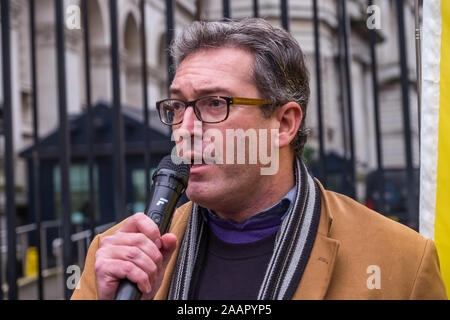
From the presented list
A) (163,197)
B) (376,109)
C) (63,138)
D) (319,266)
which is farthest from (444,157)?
(63,138)

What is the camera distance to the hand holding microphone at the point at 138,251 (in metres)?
1.22

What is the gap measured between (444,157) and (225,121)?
2.93ft

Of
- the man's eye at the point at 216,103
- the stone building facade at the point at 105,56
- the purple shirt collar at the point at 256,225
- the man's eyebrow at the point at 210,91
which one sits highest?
the stone building facade at the point at 105,56

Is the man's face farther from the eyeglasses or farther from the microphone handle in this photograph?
the microphone handle

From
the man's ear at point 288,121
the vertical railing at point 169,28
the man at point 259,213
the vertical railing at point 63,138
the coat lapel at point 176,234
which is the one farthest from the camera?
the vertical railing at point 63,138

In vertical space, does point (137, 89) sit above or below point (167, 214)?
above

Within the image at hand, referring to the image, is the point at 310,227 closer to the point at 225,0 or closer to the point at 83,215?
the point at 225,0

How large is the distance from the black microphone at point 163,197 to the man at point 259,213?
15 centimetres

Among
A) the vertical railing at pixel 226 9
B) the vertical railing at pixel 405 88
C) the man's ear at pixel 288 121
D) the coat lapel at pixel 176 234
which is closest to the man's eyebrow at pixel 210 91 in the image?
the man's ear at pixel 288 121

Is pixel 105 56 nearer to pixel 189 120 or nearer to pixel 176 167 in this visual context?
pixel 189 120

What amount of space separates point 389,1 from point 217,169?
2778 cm

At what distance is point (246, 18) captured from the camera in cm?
188

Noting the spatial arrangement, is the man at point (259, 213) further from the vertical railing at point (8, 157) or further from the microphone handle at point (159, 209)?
the vertical railing at point (8, 157)

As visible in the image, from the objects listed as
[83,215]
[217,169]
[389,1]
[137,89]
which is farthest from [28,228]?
[389,1]
